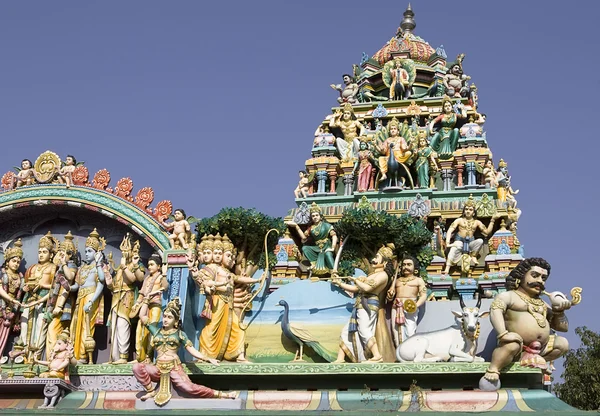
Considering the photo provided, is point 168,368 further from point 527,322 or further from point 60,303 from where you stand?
point 527,322

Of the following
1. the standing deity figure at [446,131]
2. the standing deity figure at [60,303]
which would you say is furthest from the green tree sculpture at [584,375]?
the standing deity figure at [60,303]

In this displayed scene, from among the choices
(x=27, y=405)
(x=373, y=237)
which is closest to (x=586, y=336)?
(x=373, y=237)

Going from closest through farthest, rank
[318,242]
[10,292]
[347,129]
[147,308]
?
1. [147,308]
2. [10,292]
3. [318,242]
4. [347,129]

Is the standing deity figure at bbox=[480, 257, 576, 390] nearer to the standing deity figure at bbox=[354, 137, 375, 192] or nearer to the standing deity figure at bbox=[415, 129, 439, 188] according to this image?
the standing deity figure at bbox=[415, 129, 439, 188]

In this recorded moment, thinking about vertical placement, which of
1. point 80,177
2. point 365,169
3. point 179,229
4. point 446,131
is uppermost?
point 446,131

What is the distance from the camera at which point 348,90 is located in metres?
25.0

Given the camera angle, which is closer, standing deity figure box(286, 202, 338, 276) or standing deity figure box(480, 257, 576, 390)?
standing deity figure box(480, 257, 576, 390)

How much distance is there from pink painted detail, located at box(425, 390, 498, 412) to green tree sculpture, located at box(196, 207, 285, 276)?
3721mm

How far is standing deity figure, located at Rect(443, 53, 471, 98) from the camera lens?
77.7 feet

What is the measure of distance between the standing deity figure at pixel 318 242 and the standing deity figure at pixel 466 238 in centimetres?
275

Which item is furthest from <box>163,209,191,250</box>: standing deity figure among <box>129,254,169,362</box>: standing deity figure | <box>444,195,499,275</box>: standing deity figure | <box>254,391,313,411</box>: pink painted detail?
<box>444,195,499,275</box>: standing deity figure

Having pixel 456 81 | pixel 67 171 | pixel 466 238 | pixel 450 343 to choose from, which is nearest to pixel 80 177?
pixel 67 171

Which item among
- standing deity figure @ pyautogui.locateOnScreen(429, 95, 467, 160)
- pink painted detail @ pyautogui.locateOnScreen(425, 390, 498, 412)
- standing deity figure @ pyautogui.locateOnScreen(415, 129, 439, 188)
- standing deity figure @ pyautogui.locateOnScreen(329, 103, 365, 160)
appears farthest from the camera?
standing deity figure @ pyautogui.locateOnScreen(329, 103, 365, 160)

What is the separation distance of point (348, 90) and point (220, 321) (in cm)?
1436
